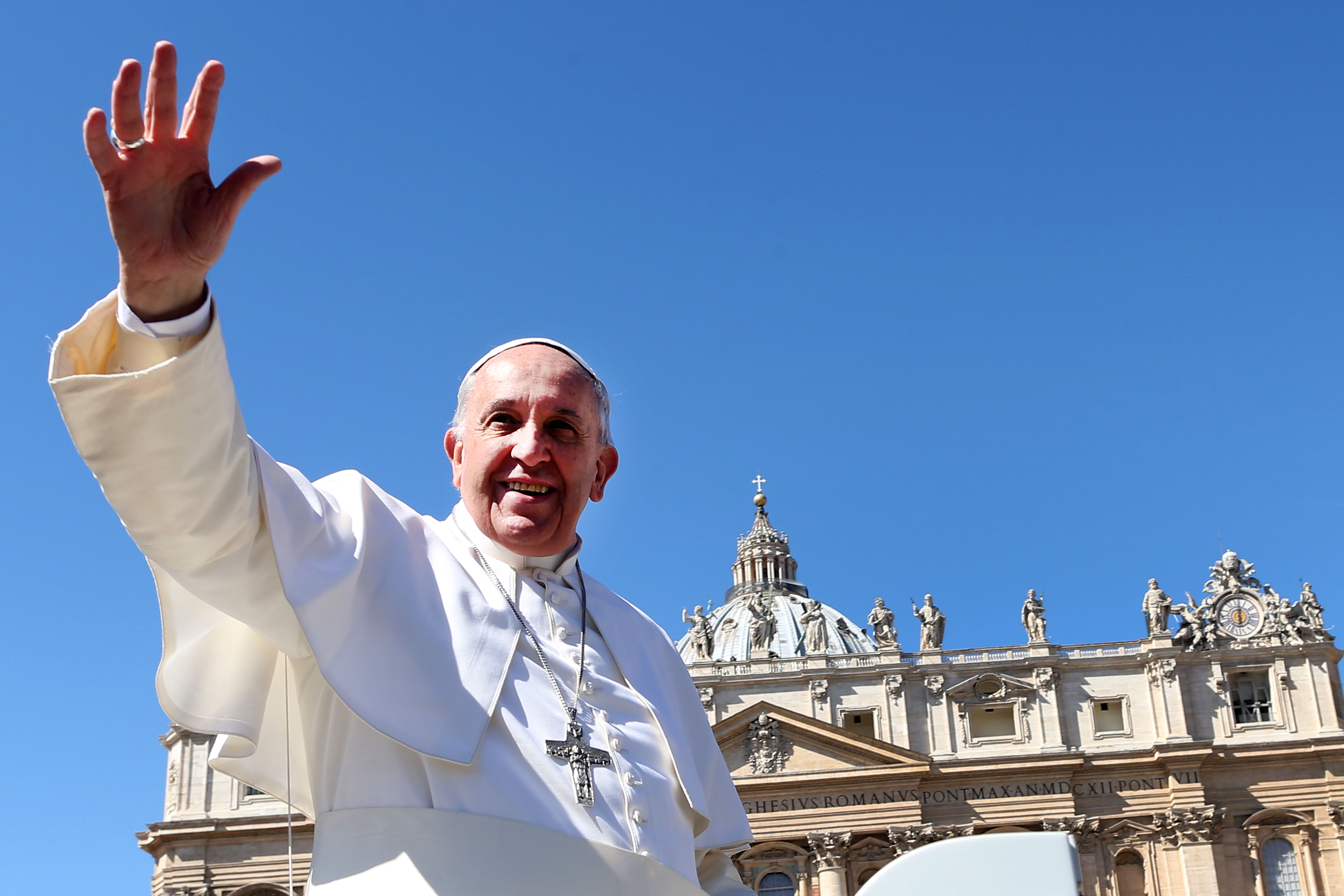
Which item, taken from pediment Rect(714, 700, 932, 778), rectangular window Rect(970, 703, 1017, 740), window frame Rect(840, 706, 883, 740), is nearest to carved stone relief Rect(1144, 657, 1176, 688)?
rectangular window Rect(970, 703, 1017, 740)

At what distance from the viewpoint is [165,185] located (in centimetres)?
215

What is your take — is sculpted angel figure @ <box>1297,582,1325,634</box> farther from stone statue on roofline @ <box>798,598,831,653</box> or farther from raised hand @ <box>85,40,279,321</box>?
raised hand @ <box>85,40,279,321</box>

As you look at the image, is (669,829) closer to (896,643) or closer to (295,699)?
(295,699)

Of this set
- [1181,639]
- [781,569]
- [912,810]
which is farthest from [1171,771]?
[781,569]

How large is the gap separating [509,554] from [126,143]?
1393 mm

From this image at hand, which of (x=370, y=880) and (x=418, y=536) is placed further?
(x=418, y=536)

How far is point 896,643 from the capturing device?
38000mm

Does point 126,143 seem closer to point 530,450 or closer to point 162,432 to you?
point 162,432

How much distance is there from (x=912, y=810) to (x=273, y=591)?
3458 cm

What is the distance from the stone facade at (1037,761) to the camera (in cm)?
3447

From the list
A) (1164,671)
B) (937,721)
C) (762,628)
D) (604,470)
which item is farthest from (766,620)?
(604,470)

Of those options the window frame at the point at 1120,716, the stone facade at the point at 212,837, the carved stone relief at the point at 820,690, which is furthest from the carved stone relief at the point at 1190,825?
the stone facade at the point at 212,837

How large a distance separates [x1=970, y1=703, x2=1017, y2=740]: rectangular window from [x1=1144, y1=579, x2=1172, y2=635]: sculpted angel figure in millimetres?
4648

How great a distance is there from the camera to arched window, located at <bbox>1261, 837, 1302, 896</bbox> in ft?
112
